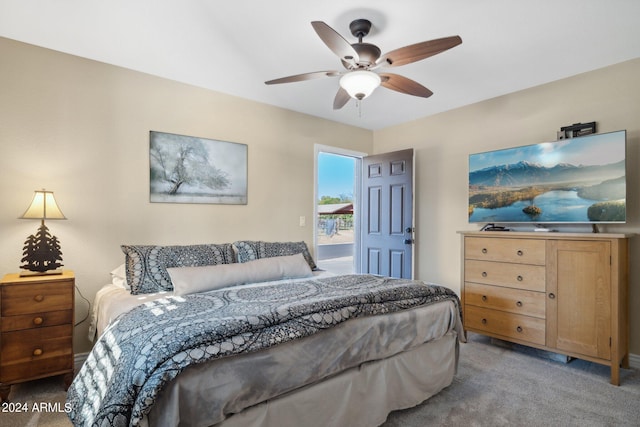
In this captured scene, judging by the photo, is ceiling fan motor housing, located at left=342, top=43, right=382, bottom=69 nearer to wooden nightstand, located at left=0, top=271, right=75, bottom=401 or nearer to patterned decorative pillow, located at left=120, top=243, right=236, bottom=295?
patterned decorative pillow, located at left=120, top=243, right=236, bottom=295

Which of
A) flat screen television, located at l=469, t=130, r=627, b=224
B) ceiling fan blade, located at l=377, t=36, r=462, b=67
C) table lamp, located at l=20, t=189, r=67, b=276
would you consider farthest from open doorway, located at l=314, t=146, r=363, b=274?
table lamp, located at l=20, t=189, r=67, b=276

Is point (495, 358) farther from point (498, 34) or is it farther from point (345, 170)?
point (345, 170)

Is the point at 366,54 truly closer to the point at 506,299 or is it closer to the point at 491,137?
the point at 491,137

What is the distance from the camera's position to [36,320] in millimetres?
2109

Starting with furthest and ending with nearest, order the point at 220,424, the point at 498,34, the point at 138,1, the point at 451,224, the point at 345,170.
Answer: the point at 345,170 → the point at 451,224 → the point at 498,34 → the point at 138,1 → the point at 220,424

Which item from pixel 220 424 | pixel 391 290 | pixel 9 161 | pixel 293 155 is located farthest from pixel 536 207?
pixel 9 161

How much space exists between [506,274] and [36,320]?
360 centimetres

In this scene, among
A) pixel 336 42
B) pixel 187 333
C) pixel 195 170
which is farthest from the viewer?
pixel 195 170

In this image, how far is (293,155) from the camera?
12.9ft

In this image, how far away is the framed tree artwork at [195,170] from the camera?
9.77 feet

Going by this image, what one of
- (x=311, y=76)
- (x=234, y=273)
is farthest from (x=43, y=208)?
(x=311, y=76)

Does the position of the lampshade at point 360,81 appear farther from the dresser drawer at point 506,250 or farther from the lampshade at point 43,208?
the lampshade at point 43,208

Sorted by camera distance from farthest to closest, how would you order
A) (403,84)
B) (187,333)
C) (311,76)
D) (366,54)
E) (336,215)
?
(336,215), (403,84), (311,76), (366,54), (187,333)

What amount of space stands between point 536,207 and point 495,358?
4.58 ft
